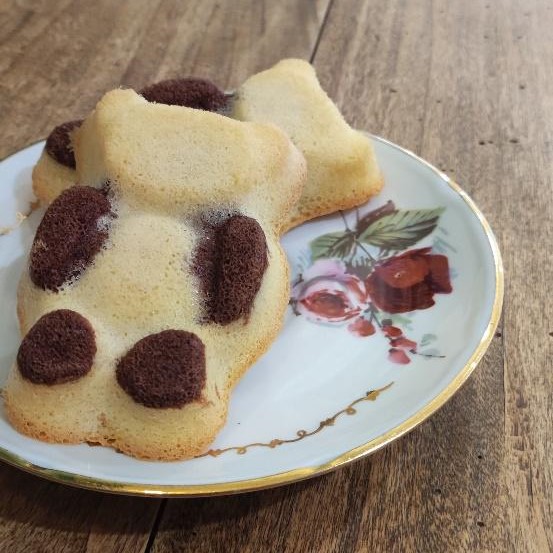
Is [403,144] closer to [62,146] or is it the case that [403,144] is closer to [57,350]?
[62,146]

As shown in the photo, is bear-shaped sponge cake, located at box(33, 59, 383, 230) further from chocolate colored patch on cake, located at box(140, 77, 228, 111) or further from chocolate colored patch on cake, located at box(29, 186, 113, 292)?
chocolate colored patch on cake, located at box(29, 186, 113, 292)

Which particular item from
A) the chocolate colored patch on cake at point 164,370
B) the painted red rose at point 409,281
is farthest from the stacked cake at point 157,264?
the painted red rose at point 409,281

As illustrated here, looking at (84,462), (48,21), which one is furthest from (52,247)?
(48,21)

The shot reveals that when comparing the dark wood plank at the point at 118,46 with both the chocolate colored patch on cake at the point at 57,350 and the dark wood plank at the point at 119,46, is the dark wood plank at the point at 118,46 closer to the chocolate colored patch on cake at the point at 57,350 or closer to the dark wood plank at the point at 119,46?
the dark wood plank at the point at 119,46

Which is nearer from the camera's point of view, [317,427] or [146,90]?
[317,427]

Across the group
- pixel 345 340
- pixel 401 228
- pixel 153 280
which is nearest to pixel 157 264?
pixel 153 280

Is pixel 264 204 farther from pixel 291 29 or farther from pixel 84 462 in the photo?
pixel 291 29
